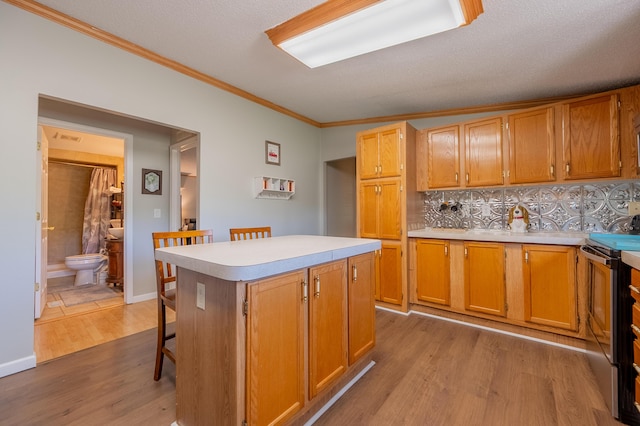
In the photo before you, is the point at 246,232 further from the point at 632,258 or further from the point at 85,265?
the point at 85,265

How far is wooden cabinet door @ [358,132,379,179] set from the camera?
11.0ft

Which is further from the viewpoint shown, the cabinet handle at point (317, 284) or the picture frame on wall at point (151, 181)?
the picture frame on wall at point (151, 181)

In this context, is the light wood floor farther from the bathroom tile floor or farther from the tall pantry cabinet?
the bathroom tile floor

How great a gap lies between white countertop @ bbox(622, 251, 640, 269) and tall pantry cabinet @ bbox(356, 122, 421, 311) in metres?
1.75

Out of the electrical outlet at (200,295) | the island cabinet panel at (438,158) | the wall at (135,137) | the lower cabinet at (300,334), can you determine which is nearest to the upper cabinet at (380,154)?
the island cabinet panel at (438,158)

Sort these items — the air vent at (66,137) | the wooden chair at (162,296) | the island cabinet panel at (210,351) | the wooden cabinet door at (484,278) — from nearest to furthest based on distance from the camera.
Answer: the island cabinet panel at (210,351), the wooden chair at (162,296), the wooden cabinet door at (484,278), the air vent at (66,137)

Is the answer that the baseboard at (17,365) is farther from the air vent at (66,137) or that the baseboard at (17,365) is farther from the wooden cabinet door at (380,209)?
the air vent at (66,137)

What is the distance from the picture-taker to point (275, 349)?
1246 mm

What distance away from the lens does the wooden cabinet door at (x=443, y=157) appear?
316 centimetres

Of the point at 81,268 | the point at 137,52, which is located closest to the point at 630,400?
the point at 137,52

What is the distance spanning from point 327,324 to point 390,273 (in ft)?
6.07

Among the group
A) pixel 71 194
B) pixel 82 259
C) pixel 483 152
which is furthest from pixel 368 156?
pixel 71 194

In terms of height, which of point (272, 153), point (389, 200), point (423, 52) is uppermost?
point (423, 52)

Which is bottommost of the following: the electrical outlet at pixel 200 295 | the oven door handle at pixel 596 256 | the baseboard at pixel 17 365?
the baseboard at pixel 17 365
